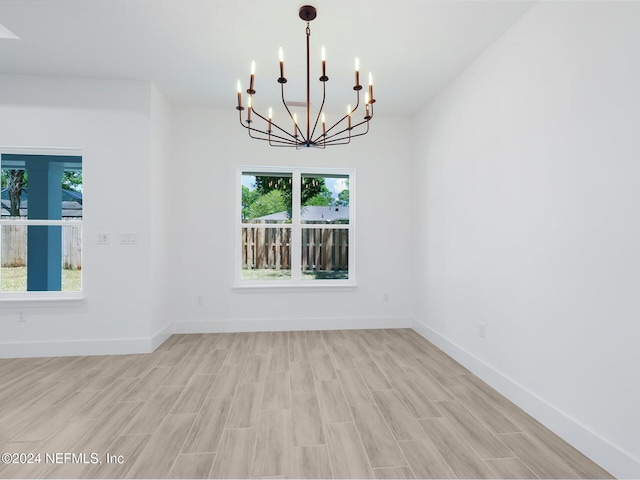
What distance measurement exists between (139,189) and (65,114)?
105cm

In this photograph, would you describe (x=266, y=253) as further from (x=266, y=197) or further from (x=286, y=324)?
(x=286, y=324)

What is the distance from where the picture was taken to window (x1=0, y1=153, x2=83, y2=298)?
3.41 meters

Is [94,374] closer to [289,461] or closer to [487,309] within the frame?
[289,461]

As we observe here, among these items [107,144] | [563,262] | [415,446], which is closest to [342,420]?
[415,446]

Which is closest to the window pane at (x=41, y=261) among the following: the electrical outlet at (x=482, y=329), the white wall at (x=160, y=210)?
the white wall at (x=160, y=210)

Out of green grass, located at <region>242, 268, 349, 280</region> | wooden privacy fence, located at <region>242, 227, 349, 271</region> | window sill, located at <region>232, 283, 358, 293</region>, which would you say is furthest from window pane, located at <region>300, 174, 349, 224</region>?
window sill, located at <region>232, 283, 358, 293</region>

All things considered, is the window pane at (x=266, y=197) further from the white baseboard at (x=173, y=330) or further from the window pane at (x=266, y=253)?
the white baseboard at (x=173, y=330)

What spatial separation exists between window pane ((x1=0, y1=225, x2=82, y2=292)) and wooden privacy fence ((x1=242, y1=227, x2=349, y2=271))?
1.83 m

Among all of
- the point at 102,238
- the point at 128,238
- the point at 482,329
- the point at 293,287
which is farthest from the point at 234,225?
the point at 482,329

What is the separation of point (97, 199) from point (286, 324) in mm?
2573

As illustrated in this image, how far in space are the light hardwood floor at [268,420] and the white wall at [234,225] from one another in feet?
3.00

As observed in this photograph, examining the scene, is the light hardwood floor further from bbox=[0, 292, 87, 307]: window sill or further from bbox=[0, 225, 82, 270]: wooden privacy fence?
bbox=[0, 225, 82, 270]: wooden privacy fence

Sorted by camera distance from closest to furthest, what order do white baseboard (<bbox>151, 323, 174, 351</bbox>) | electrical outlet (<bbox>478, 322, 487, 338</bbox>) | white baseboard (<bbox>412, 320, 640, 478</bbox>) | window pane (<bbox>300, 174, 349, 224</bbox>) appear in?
white baseboard (<bbox>412, 320, 640, 478</bbox>) → electrical outlet (<bbox>478, 322, 487, 338</bbox>) → white baseboard (<bbox>151, 323, 174, 351</bbox>) → window pane (<bbox>300, 174, 349, 224</bbox>)

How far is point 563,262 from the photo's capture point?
2012 millimetres
